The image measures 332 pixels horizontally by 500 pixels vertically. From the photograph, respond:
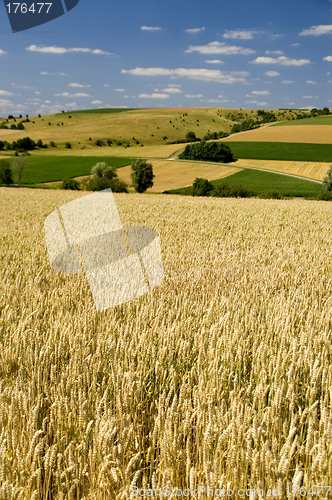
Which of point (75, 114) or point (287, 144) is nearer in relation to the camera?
point (287, 144)

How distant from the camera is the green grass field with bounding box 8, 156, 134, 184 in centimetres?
6688

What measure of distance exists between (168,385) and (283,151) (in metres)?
89.2

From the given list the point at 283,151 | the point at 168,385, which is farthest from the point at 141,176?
the point at 168,385

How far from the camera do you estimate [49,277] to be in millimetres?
4988

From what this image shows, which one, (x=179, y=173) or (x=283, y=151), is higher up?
(x=283, y=151)

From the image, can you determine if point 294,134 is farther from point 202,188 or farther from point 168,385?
point 168,385

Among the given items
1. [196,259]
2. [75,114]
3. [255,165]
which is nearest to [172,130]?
[75,114]

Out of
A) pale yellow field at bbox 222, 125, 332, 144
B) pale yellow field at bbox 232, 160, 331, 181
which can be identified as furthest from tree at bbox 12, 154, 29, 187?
pale yellow field at bbox 222, 125, 332, 144

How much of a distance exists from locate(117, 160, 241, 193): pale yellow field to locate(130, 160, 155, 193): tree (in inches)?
62.0

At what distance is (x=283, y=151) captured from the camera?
84.2 meters

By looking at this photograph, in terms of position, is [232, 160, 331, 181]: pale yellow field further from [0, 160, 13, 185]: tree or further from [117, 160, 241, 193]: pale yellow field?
[0, 160, 13, 185]: tree

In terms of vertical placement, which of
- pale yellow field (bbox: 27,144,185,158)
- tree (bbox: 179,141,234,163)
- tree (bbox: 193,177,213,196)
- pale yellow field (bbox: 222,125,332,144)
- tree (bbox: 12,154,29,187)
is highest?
pale yellow field (bbox: 222,125,332,144)

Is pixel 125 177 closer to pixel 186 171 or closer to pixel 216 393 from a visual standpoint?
pixel 186 171

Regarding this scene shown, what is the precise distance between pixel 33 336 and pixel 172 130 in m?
139
